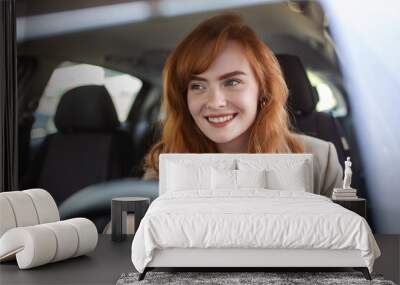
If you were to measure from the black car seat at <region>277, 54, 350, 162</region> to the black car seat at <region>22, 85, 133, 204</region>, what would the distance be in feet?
6.15

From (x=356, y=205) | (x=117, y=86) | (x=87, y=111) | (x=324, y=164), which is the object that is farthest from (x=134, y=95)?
(x=356, y=205)

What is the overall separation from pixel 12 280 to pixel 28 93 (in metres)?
3.03

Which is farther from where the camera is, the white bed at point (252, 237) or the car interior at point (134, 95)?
the car interior at point (134, 95)

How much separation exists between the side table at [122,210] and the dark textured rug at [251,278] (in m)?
1.55

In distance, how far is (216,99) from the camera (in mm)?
7137

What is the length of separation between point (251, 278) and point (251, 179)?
163 centimetres

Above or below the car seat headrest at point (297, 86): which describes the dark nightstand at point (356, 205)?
below

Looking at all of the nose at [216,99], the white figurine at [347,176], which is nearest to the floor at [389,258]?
the white figurine at [347,176]

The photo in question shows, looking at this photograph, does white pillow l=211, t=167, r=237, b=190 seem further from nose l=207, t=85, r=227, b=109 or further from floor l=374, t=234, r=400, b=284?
floor l=374, t=234, r=400, b=284

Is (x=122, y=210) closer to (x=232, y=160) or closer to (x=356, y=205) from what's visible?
(x=232, y=160)

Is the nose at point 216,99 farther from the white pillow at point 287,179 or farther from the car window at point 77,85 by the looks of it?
the white pillow at point 287,179

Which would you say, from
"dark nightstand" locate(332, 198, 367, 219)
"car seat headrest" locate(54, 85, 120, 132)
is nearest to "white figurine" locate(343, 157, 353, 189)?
"dark nightstand" locate(332, 198, 367, 219)

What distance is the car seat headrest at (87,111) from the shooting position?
24.5 ft

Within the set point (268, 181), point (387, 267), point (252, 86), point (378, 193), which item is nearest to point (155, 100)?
point (252, 86)
